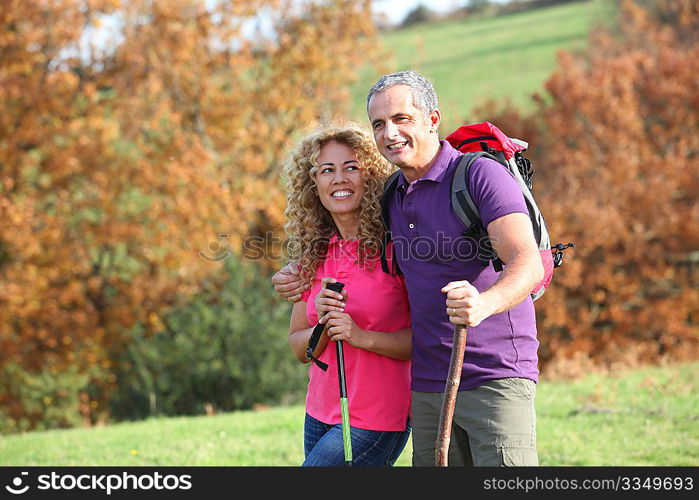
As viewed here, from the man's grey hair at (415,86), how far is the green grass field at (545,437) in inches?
150

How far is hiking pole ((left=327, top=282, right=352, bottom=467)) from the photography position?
11.5 feet

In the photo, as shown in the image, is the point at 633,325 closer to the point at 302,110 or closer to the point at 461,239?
the point at 302,110

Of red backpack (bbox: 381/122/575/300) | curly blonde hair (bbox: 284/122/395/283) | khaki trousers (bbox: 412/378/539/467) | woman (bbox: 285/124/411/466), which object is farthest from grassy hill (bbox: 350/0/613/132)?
khaki trousers (bbox: 412/378/539/467)

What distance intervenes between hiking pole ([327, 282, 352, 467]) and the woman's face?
14.3 inches

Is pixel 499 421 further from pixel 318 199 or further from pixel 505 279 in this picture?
pixel 318 199

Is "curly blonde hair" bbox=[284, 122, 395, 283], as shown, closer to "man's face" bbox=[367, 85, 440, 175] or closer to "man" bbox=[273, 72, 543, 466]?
"man" bbox=[273, 72, 543, 466]

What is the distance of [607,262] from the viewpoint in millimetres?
18609

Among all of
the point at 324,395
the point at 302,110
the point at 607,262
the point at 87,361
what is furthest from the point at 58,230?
the point at 324,395

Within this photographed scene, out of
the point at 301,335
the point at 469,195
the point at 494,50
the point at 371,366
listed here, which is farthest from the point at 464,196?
the point at 494,50

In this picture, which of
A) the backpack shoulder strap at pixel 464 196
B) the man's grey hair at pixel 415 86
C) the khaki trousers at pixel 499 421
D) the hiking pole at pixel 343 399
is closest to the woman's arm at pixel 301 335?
the hiking pole at pixel 343 399

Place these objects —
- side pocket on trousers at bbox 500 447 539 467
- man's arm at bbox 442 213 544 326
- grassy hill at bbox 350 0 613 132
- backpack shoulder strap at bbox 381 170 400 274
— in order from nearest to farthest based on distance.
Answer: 1. man's arm at bbox 442 213 544 326
2. side pocket on trousers at bbox 500 447 539 467
3. backpack shoulder strap at bbox 381 170 400 274
4. grassy hill at bbox 350 0 613 132

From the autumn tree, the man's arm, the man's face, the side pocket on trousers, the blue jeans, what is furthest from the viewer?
the autumn tree

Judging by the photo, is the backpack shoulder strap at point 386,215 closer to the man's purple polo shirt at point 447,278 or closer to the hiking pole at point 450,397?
the man's purple polo shirt at point 447,278

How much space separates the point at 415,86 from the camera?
3477mm
